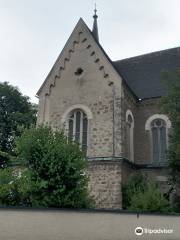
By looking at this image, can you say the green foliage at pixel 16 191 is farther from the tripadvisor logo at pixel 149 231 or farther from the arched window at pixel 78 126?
the arched window at pixel 78 126

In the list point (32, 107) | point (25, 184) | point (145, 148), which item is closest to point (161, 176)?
point (145, 148)

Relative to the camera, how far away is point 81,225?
10938 millimetres

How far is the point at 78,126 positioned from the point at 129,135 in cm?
331

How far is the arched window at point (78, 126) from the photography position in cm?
2014

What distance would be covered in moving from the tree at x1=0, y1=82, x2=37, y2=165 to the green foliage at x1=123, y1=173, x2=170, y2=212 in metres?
16.1

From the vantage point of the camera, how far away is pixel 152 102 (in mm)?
22125

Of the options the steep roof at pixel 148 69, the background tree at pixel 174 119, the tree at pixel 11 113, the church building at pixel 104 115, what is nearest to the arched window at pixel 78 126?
the church building at pixel 104 115

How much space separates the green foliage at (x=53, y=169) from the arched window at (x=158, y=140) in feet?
28.3

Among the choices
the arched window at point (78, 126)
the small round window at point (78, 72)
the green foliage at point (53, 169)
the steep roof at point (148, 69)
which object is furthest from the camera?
the steep roof at point (148, 69)

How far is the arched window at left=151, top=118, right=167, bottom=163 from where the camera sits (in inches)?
822

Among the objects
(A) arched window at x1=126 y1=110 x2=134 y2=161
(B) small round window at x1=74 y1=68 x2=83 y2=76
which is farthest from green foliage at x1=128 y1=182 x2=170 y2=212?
(B) small round window at x1=74 y1=68 x2=83 y2=76

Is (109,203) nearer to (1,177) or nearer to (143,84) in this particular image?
(1,177)

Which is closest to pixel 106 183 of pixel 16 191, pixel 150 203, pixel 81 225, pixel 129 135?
pixel 150 203

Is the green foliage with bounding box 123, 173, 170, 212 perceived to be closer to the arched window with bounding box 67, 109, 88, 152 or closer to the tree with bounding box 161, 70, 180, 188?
the tree with bounding box 161, 70, 180, 188
